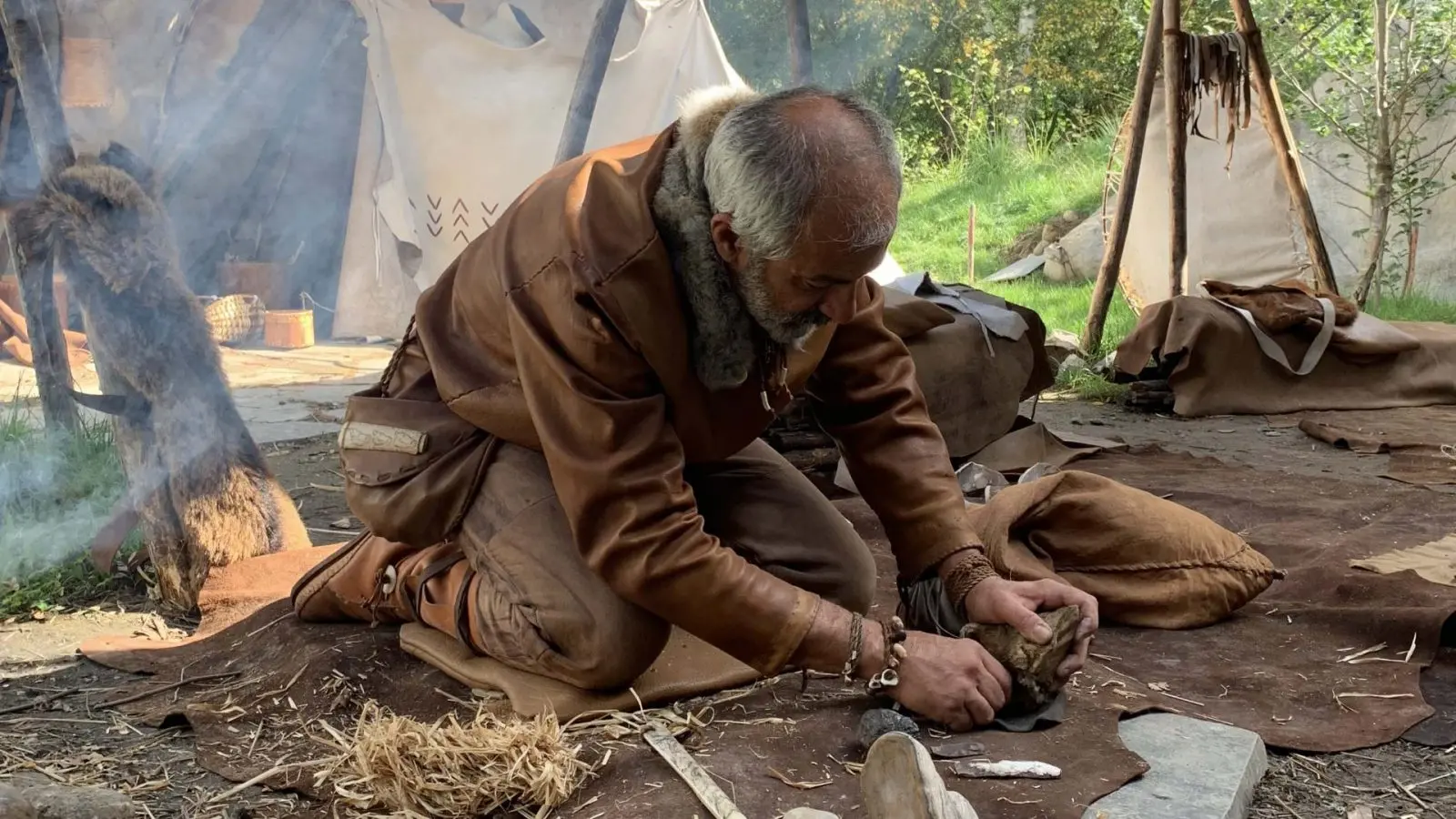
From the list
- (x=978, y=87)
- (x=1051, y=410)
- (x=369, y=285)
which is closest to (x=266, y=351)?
(x=369, y=285)

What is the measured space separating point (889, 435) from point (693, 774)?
0.95 metres

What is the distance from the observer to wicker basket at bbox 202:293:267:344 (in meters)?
9.29

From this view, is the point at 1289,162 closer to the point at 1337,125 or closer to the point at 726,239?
the point at 1337,125

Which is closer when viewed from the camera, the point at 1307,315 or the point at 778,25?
the point at 1307,315

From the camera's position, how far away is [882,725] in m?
2.34

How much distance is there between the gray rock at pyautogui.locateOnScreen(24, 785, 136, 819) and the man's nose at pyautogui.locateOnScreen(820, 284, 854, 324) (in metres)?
1.59

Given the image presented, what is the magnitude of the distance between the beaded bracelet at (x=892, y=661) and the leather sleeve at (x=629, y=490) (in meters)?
0.16

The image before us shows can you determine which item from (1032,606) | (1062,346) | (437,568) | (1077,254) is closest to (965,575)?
(1032,606)

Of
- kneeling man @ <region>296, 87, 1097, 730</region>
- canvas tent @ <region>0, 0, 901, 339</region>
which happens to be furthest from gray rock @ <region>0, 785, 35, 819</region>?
canvas tent @ <region>0, 0, 901, 339</region>

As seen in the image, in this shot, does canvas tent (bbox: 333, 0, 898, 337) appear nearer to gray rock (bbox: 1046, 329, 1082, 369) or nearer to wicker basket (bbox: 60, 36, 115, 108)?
gray rock (bbox: 1046, 329, 1082, 369)

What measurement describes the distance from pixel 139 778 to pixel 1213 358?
17.7 feet

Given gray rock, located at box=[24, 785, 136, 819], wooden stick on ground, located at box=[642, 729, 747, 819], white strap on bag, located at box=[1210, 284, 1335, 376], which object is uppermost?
wooden stick on ground, located at box=[642, 729, 747, 819]

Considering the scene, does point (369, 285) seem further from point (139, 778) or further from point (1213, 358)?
point (139, 778)

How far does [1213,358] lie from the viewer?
254 inches
